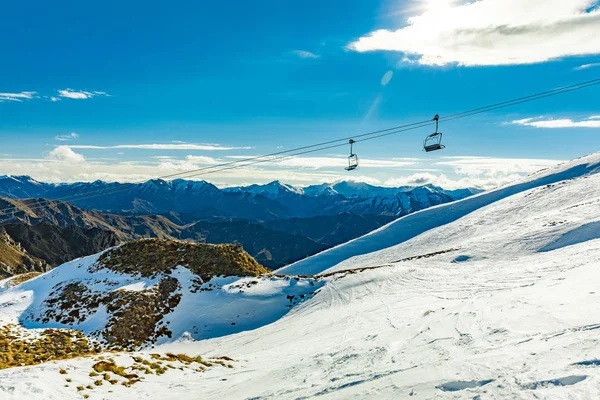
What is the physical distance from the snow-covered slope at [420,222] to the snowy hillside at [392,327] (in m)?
27.0

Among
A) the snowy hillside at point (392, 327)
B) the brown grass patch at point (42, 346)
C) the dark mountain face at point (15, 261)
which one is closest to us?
the snowy hillside at point (392, 327)

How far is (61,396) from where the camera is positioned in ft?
45.1

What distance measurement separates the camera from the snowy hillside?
32.1ft

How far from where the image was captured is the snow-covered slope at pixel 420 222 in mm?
66312

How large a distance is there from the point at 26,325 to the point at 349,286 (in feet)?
90.8

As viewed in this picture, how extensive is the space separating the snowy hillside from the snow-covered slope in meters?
27.0

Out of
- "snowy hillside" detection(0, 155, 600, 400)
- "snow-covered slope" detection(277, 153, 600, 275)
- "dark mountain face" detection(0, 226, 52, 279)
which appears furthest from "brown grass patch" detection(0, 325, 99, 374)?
"dark mountain face" detection(0, 226, 52, 279)

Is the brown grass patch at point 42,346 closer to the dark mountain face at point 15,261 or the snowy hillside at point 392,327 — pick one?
the snowy hillside at point 392,327

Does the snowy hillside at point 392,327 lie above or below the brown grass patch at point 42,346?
above

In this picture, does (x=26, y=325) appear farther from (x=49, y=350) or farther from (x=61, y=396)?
(x=61, y=396)

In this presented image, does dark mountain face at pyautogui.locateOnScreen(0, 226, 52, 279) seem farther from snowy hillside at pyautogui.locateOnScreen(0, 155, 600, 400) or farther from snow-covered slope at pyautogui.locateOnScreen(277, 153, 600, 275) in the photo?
snowy hillside at pyautogui.locateOnScreen(0, 155, 600, 400)

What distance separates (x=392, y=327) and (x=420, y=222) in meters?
71.6

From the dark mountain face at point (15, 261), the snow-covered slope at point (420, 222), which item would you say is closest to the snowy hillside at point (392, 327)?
the snow-covered slope at point (420, 222)

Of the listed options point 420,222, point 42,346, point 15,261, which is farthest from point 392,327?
point 15,261
